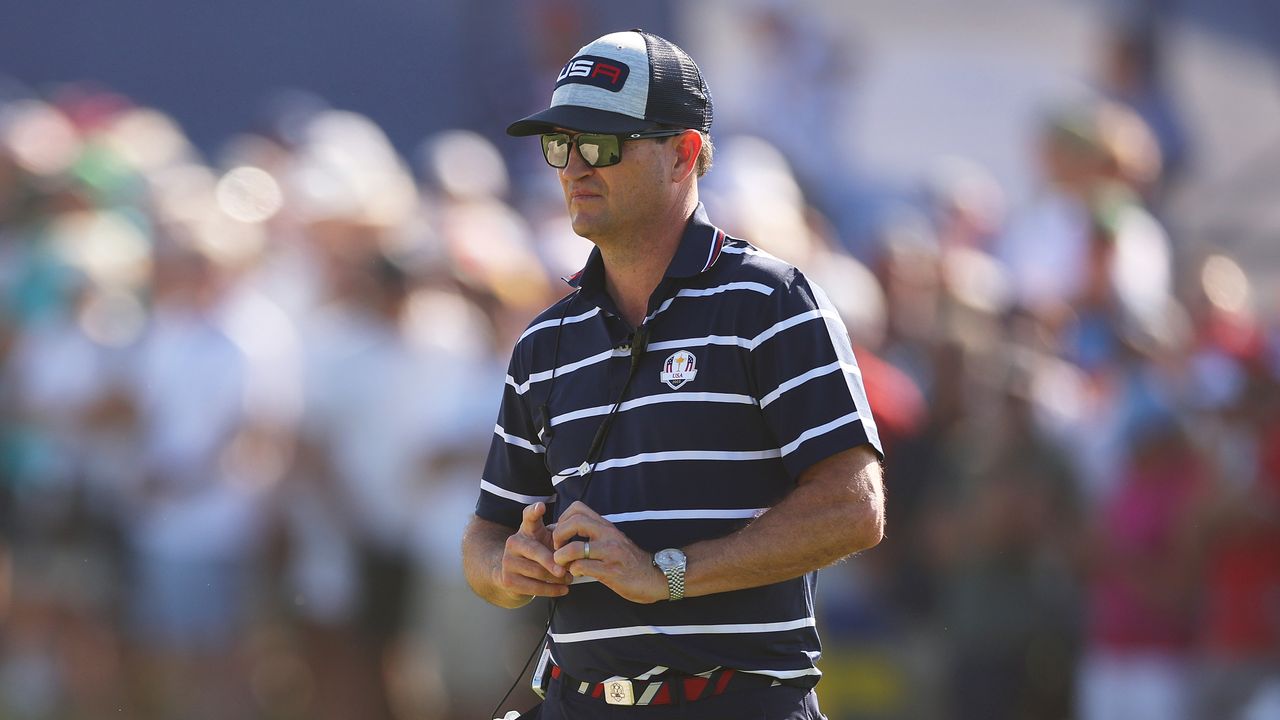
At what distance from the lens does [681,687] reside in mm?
3436

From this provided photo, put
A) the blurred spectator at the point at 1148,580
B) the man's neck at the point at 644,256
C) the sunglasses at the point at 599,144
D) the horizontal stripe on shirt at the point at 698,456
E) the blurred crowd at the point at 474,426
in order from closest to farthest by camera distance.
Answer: the horizontal stripe on shirt at the point at 698,456, the sunglasses at the point at 599,144, the man's neck at the point at 644,256, the blurred spectator at the point at 1148,580, the blurred crowd at the point at 474,426

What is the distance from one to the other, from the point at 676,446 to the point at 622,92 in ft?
2.36

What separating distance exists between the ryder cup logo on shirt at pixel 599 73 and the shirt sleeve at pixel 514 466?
66 cm

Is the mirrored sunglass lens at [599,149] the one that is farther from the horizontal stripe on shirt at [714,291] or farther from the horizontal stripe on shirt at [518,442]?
the horizontal stripe on shirt at [518,442]

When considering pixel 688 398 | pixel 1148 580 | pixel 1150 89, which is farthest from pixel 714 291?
pixel 1150 89

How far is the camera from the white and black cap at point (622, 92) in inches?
138

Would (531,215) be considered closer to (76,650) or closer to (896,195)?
(896,195)

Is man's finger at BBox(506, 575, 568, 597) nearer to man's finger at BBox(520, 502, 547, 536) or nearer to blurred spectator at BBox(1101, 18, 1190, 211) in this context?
man's finger at BBox(520, 502, 547, 536)

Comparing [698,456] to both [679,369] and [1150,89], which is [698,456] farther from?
[1150,89]

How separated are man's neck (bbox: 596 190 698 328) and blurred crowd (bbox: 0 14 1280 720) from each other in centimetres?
374

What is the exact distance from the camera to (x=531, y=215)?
976 cm

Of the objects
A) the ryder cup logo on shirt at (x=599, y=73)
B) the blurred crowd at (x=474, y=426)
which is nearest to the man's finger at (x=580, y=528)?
the ryder cup logo on shirt at (x=599, y=73)

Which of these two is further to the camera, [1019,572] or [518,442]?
[1019,572]

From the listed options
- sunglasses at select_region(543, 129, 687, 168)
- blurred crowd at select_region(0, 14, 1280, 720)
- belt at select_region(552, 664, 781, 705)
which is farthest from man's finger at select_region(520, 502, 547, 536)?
blurred crowd at select_region(0, 14, 1280, 720)
